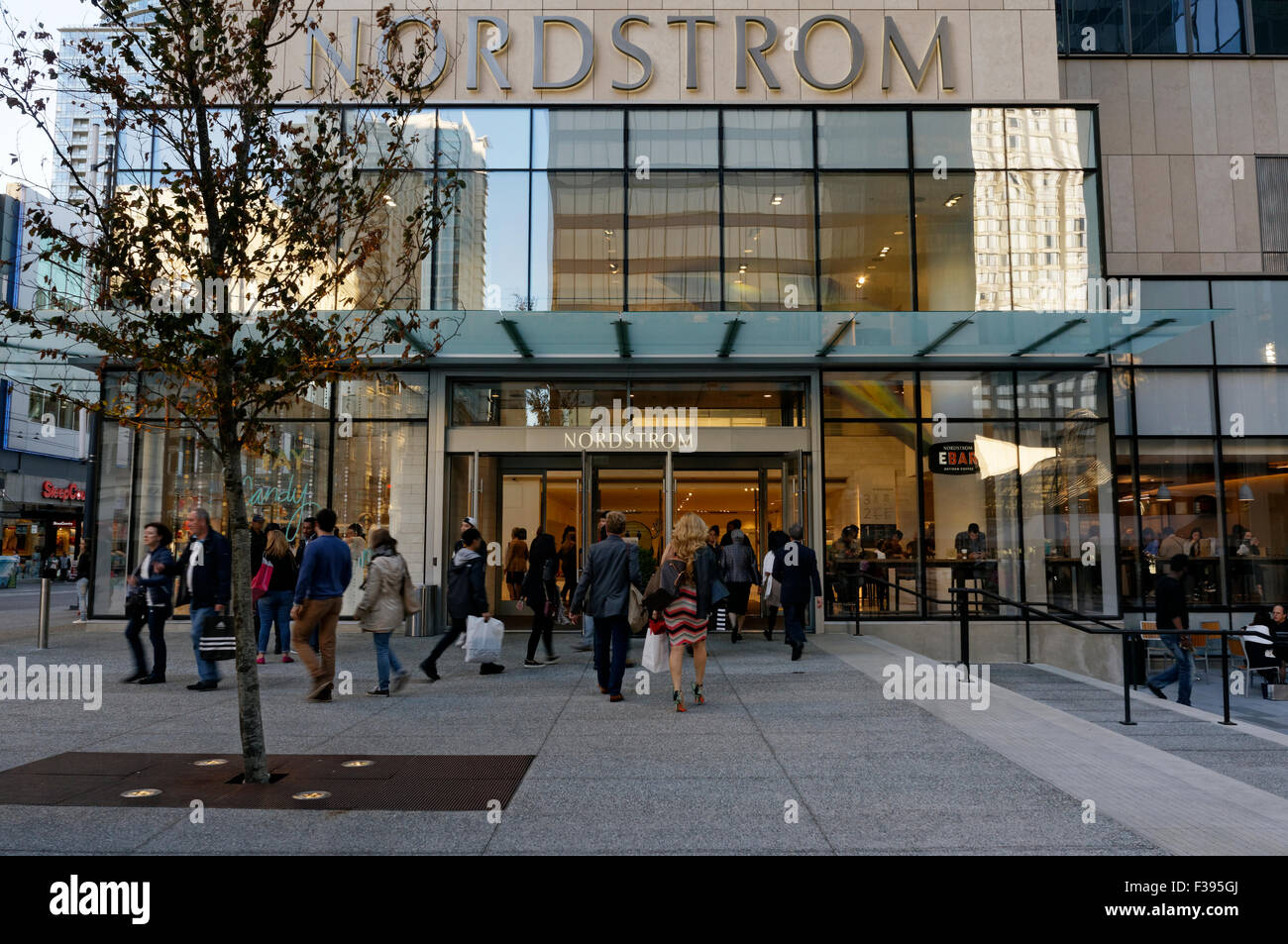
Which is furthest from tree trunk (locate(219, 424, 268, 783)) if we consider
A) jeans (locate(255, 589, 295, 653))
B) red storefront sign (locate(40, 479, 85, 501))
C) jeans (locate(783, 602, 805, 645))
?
red storefront sign (locate(40, 479, 85, 501))

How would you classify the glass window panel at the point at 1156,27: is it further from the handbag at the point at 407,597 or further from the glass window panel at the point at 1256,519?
the handbag at the point at 407,597

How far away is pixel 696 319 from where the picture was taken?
541 inches

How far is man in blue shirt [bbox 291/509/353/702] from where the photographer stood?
9055 mm

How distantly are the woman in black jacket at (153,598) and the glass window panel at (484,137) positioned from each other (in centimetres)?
897

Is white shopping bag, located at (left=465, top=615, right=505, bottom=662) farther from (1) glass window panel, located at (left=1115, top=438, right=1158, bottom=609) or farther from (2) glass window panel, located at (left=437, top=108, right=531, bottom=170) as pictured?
(1) glass window panel, located at (left=1115, top=438, right=1158, bottom=609)

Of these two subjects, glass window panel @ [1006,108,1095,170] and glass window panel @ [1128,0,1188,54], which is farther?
glass window panel @ [1128,0,1188,54]

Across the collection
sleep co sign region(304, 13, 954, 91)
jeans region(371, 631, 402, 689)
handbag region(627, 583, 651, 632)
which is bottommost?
jeans region(371, 631, 402, 689)

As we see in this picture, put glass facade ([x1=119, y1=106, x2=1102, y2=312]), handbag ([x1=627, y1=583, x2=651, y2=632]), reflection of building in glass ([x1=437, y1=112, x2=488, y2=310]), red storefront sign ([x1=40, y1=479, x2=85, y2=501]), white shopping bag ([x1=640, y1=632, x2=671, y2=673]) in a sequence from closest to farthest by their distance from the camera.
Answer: white shopping bag ([x1=640, y1=632, x2=671, y2=673]), handbag ([x1=627, y1=583, x2=651, y2=632]), reflection of building in glass ([x1=437, y1=112, x2=488, y2=310]), glass facade ([x1=119, y1=106, x2=1102, y2=312]), red storefront sign ([x1=40, y1=479, x2=85, y2=501])

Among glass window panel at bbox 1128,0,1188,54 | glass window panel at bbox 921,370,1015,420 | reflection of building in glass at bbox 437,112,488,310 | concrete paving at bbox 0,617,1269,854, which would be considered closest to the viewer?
concrete paving at bbox 0,617,1269,854

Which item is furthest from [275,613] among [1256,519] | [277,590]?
[1256,519]

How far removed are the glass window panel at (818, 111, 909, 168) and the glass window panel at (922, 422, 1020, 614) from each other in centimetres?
490
